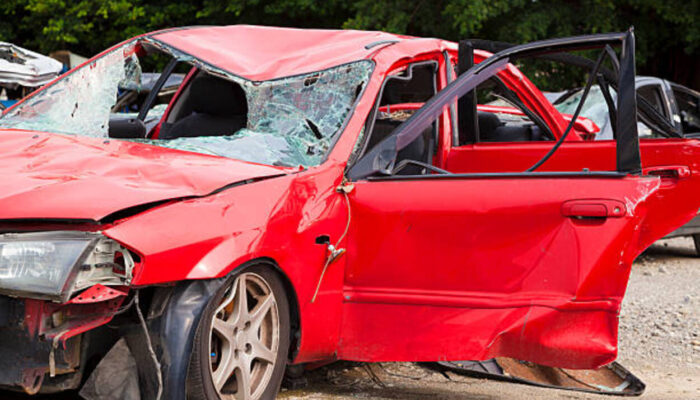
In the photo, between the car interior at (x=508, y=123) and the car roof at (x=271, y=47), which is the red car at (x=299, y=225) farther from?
the car interior at (x=508, y=123)

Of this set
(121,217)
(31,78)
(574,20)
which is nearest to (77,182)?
(121,217)

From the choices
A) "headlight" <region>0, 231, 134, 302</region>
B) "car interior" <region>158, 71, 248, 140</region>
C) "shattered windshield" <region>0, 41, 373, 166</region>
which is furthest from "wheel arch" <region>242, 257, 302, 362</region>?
"car interior" <region>158, 71, 248, 140</region>

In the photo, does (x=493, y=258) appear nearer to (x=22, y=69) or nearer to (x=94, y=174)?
(x=94, y=174)

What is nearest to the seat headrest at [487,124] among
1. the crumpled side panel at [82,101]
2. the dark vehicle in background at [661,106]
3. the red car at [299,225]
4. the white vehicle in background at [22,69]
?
the red car at [299,225]

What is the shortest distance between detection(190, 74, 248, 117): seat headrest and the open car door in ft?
4.20

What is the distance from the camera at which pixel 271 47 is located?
15.7ft

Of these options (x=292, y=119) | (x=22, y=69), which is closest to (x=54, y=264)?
(x=292, y=119)

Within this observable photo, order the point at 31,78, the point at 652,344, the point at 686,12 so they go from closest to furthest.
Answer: the point at 652,344
the point at 31,78
the point at 686,12

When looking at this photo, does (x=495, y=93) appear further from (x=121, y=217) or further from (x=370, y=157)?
(x=121, y=217)

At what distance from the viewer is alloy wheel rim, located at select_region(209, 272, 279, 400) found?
332 cm

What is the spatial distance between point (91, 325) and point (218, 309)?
468mm

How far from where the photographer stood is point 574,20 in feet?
62.6

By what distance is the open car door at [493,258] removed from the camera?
12.2ft

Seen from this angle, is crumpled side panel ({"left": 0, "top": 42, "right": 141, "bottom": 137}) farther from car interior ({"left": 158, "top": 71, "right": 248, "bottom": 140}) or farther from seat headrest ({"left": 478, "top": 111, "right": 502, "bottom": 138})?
seat headrest ({"left": 478, "top": 111, "right": 502, "bottom": 138})
